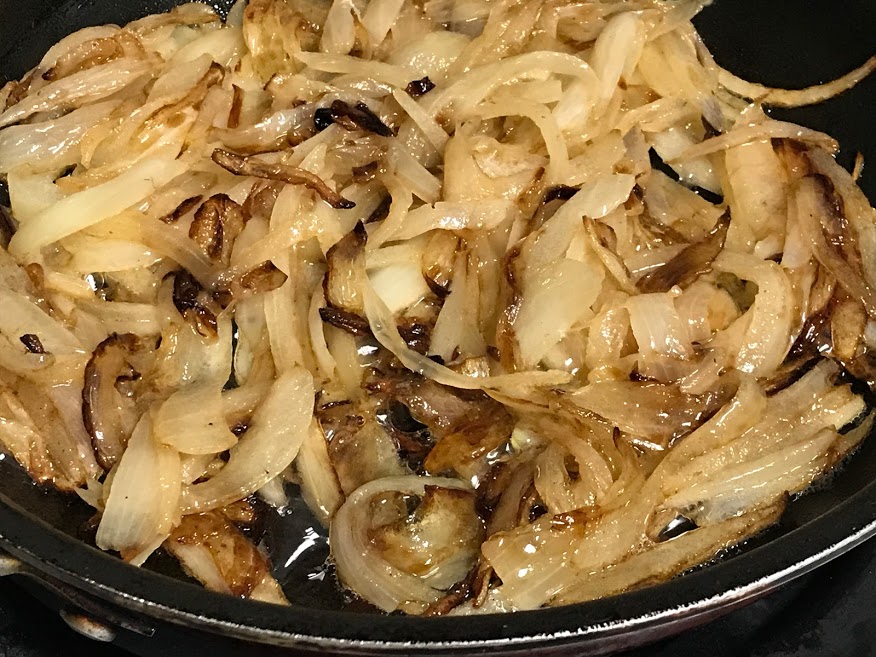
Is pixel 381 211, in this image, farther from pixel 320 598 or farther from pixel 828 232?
pixel 828 232

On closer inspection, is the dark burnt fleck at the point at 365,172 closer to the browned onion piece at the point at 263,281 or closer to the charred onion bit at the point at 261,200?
the charred onion bit at the point at 261,200

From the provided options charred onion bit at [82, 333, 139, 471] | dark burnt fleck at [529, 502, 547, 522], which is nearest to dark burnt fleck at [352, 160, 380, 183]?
charred onion bit at [82, 333, 139, 471]

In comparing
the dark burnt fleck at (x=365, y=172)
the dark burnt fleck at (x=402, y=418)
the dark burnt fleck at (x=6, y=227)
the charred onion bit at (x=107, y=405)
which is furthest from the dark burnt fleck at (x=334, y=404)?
the dark burnt fleck at (x=6, y=227)

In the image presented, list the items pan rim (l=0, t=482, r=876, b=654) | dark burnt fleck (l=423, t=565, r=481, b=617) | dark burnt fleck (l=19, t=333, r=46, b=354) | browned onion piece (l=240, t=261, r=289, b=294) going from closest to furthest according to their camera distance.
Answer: pan rim (l=0, t=482, r=876, b=654) → dark burnt fleck (l=423, t=565, r=481, b=617) → dark burnt fleck (l=19, t=333, r=46, b=354) → browned onion piece (l=240, t=261, r=289, b=294)

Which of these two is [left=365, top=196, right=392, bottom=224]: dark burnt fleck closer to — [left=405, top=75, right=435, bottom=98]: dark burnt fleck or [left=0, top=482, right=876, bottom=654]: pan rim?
[left=405, top=75, right=435, bottom=98]: dark burnt fleck

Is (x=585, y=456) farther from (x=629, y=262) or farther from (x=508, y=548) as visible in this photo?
(x=629, y=262)

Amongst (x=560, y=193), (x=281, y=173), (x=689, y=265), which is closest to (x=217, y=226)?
(x=281, y=173)
